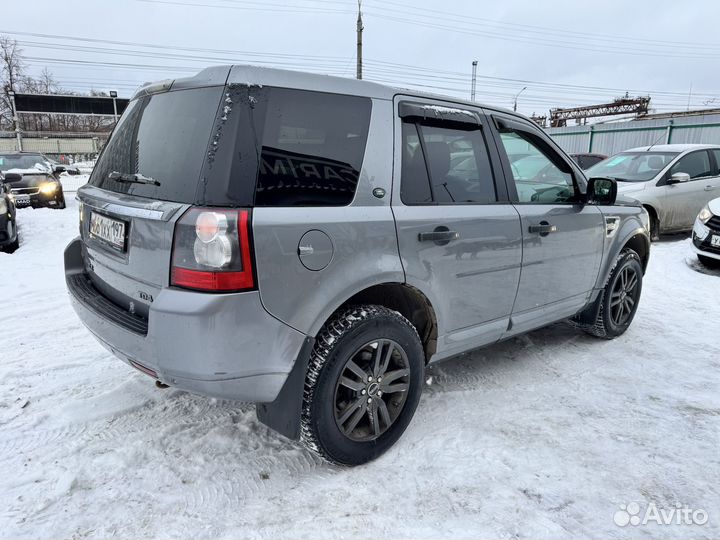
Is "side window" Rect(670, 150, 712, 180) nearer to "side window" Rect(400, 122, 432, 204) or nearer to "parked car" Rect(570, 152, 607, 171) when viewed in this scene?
"parked car" Rect(570, 152, 607, 171)

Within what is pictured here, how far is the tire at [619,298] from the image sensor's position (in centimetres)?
422

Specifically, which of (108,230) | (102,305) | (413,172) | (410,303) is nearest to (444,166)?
(413,172)

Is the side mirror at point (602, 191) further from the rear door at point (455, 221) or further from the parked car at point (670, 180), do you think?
the parked car at point (670, 180)

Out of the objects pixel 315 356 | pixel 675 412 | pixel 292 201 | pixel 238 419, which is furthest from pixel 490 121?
pixel 238 419

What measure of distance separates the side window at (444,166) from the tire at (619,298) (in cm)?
184

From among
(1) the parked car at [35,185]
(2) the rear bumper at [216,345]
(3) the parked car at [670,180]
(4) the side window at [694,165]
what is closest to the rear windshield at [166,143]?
(2) the rear bumper at [216,345]

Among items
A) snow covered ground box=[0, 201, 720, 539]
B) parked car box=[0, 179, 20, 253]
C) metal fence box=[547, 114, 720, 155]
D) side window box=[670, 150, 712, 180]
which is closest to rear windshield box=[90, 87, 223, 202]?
snow covered ground box=[0, 201, 720, 539]

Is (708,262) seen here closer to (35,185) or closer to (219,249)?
(219,249)

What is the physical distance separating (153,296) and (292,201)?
2.47 ft

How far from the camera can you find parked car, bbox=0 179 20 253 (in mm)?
6703

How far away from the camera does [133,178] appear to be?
2.39 m

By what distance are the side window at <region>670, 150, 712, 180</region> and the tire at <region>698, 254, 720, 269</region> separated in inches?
89.0

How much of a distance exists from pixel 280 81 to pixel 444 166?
1097mm

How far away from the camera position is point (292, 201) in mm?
2125
